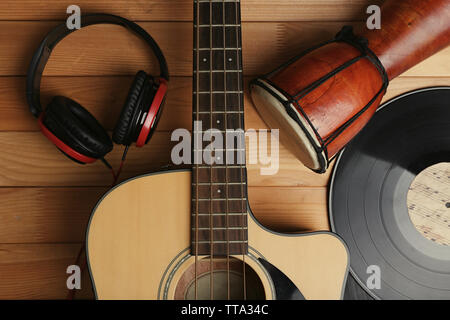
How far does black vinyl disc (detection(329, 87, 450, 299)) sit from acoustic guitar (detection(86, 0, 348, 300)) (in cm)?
18

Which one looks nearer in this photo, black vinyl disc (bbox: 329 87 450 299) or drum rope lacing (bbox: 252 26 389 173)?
drum rope lacing (bbox: 252 26 389 173)

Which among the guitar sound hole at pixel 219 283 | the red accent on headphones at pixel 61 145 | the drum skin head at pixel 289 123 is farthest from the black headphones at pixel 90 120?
the guitar sound hole at pixel 219 283

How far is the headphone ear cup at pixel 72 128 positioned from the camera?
30.0 inches

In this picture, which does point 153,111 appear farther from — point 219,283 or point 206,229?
point 219,283

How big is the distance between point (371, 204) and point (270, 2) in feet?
2.15

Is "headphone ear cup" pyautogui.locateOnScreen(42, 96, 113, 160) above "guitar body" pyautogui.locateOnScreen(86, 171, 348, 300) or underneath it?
above

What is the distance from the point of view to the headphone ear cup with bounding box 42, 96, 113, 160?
76 cm

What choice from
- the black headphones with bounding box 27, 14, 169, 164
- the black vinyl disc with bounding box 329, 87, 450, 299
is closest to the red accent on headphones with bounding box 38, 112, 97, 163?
the black headphones with bounding box 27, 14, 169, 164

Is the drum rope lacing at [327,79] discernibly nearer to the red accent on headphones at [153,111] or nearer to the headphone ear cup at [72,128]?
the red accent on headphones at [153,111]

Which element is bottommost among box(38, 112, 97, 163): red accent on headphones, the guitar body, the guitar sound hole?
the guitar sound hole

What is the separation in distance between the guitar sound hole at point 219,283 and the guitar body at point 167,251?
48 mm

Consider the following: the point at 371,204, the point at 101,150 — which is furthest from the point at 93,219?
the point at 371,204

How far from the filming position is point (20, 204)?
0.95 meters

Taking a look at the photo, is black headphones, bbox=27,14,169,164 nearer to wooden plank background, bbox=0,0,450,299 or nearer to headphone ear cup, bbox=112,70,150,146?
headphone ear cup, bbox=112,70,150,146
